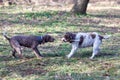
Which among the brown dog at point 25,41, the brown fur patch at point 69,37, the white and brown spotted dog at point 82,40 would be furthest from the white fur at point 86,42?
the brown dog at point 25,41

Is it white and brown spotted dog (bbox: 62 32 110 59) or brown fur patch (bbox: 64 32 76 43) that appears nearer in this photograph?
brown fur patch (bbox: 64 32 76 43)

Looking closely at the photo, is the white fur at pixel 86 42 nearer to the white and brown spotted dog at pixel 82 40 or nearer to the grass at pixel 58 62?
the white and brown spotted dog at pixel 82 40

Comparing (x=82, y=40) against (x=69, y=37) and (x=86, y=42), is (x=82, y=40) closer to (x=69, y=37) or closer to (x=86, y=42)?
(x=86, y=42)

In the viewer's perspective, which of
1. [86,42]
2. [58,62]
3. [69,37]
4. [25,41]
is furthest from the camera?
[86,42]

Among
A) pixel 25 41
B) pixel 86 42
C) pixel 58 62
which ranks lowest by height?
pixel 58 62

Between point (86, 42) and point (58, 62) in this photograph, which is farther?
point (86, 42)

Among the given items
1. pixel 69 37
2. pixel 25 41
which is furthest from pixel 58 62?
pixel 25 41

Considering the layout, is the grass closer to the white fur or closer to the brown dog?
the white fur

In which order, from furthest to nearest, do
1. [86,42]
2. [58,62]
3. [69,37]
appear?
[86,42] → [69,37] → [58,62]

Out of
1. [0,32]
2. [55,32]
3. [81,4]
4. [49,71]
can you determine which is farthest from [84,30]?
[49,71]

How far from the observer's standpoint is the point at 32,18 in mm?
20953

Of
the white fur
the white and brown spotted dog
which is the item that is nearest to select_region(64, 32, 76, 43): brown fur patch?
the white and brown spotted dog

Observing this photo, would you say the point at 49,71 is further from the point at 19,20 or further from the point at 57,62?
the point at 19,20

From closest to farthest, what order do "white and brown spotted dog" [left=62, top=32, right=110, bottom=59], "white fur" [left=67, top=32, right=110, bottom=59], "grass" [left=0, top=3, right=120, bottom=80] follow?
"grass" [left=0, top=3, right=120, bottom=80] → "white and brown spotted dog" [left=62, top=32, right=110, bottom=59] → "white fur" [left=67, top=32, right=110, bottom=59]
